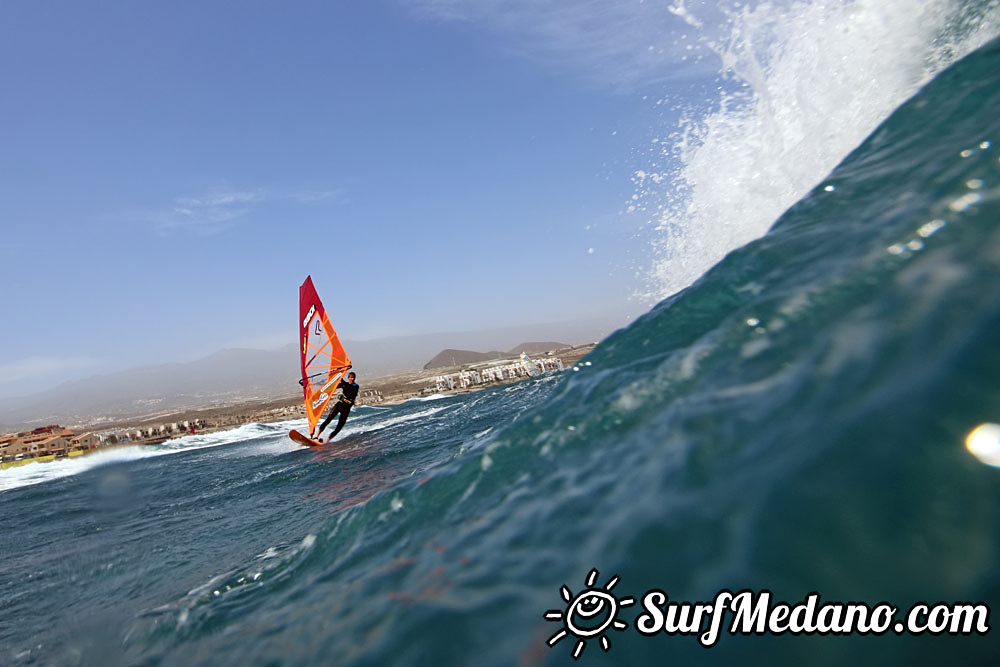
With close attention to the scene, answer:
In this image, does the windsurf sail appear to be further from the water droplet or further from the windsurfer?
the water droplet

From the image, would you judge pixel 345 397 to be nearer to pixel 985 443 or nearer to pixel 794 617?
pixel 794 617

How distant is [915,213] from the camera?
7.38 ft

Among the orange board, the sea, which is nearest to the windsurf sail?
the orange board

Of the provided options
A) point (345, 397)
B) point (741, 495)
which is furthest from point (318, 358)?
point (741, 495)

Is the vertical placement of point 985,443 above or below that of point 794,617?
above

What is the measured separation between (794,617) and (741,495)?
378mm

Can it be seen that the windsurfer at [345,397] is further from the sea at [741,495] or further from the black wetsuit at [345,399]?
the sea at [741,495]

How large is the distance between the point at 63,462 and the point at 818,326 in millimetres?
44581

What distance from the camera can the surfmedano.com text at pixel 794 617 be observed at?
122cm

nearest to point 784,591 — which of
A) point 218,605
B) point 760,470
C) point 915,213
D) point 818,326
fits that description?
point 760,470

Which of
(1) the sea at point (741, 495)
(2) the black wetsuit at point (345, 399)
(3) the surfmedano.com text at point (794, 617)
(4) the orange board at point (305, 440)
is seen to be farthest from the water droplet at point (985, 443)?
(4) the orange board at point (305, 440)

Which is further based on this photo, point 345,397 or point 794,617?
point 345,397

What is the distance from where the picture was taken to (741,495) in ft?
5.41

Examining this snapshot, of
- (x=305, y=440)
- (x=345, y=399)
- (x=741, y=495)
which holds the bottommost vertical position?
(x=305, y=440)
